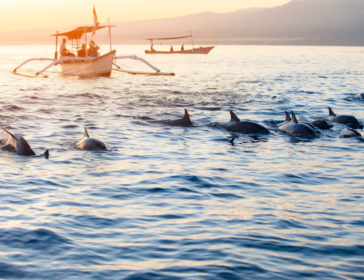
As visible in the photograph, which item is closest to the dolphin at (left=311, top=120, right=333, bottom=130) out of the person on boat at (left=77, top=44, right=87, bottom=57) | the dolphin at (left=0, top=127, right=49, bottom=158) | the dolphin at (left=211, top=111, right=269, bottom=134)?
the dolphin at (left=211, top=111, right=269, bottom=134)

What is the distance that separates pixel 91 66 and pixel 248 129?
29.0 meters

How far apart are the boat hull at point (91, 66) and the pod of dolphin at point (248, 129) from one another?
83.9 feet

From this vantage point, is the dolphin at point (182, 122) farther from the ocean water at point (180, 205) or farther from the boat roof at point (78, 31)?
the boat roof at point (78, 31)

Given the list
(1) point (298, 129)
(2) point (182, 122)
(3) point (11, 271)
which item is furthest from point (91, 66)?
(3) point (11, 271)

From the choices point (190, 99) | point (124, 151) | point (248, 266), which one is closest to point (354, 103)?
point (190, 99)

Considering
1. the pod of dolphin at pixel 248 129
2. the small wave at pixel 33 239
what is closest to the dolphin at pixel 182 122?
the pod of dolphin at pixel 248 129

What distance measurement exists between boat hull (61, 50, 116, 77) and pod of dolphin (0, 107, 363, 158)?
25578 millimetres

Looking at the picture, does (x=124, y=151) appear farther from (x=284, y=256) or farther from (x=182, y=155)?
(x=284, y=256)

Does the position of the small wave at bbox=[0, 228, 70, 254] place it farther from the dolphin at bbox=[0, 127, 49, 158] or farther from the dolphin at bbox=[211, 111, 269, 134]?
the dolphin at bbox=[211, 111, 269, 134]

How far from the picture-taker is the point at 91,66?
4394cm

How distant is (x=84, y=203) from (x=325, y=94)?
1073 inches

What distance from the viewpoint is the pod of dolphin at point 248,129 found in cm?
1373

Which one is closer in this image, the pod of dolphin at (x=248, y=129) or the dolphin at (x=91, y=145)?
the pod of dolphin at (x=248, y=129)

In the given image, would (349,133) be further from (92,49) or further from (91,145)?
(92,49)
